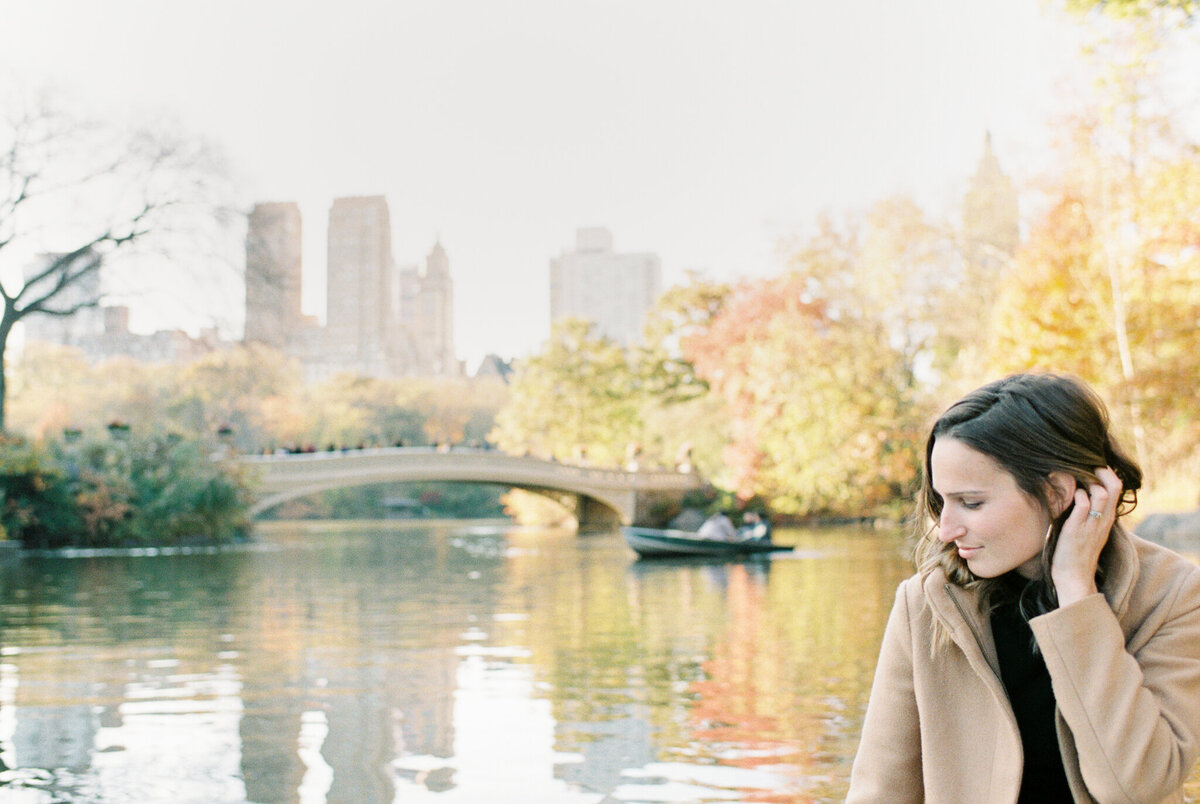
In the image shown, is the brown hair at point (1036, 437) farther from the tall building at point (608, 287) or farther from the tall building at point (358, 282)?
the tall building at point (608, 287)

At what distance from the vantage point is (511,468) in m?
35.2

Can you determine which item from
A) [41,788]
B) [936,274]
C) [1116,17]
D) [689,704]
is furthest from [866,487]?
[41,788]

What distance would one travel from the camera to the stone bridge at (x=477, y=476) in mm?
30172

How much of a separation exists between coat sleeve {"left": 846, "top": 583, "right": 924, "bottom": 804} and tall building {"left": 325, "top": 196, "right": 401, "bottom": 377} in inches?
3605

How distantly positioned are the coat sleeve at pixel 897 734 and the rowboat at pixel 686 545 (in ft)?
60.9

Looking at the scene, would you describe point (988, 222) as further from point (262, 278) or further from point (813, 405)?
point (262, 278)

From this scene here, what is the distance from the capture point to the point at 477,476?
3462 centimetres

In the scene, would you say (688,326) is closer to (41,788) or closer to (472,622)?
(472,622)

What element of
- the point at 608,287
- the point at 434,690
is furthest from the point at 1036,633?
the point at 608,287

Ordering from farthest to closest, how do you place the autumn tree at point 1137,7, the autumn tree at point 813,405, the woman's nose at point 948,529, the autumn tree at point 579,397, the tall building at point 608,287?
the tall building at point 608,287, the autumn tree at point 579,397, the autumn tree at point 813,405, the autumn tree at point 1137,7, the woman's nose at point 948,529

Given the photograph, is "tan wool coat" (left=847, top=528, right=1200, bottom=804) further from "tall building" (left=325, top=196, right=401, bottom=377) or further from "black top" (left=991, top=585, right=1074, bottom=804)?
"tall building" (left=325, top=196, right=401, bottom=377)

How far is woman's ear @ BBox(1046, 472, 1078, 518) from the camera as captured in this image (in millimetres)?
1771

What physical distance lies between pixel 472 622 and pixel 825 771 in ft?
20.9

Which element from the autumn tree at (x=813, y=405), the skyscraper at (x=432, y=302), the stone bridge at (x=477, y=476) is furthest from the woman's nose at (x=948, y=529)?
the skyscraper at (x=432, y=302)
